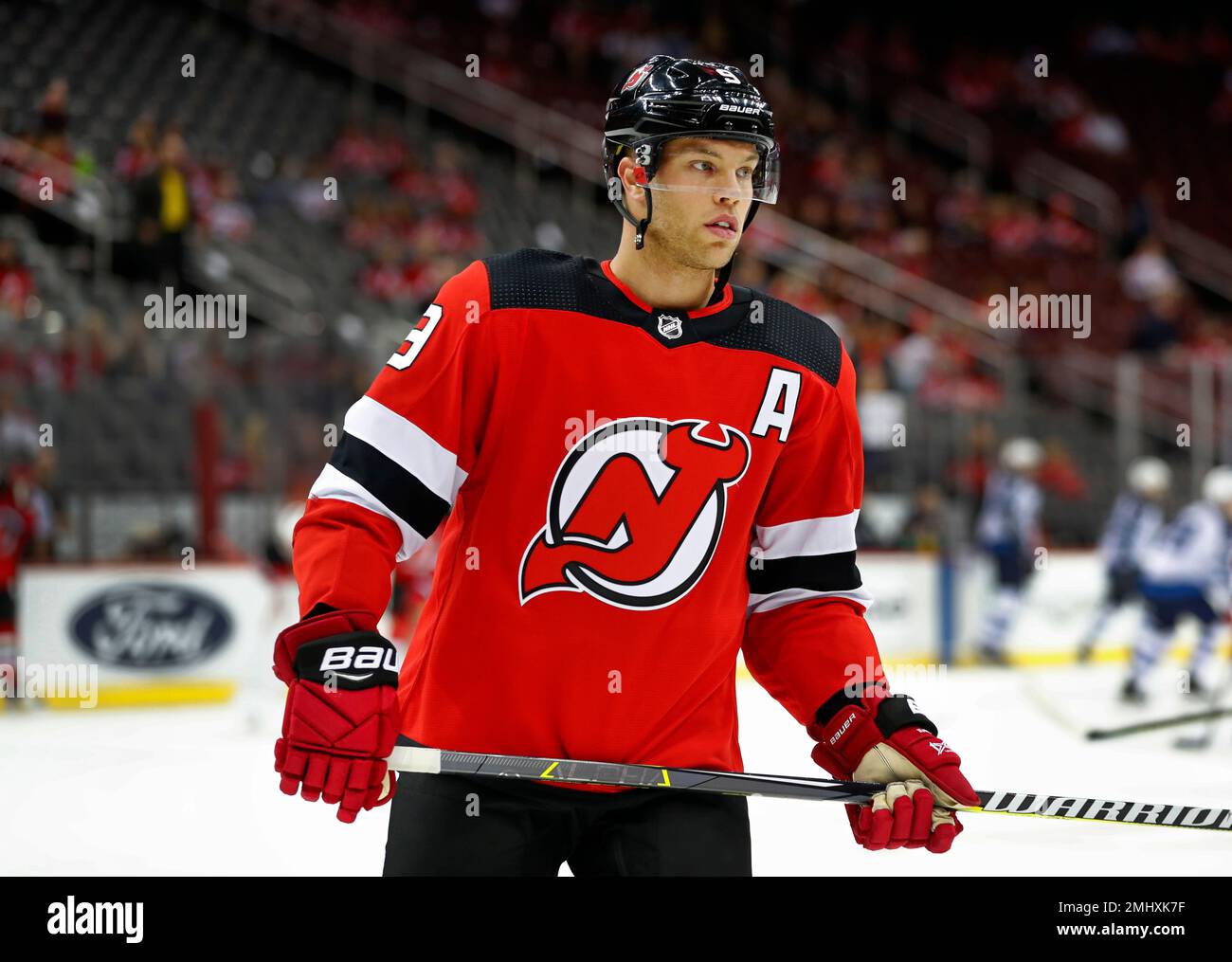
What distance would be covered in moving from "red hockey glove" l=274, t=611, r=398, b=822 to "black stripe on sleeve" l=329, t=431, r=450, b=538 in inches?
6.1

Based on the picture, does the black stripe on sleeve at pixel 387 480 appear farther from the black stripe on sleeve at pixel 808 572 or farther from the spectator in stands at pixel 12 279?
the spectator in stands at pixel 12 279

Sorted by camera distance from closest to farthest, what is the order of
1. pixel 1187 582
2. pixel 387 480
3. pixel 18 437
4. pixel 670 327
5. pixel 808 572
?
pixel 387 480 → pixel 670 327 → pixel 808 572 → pixel 18 437 → pixel 1187 582

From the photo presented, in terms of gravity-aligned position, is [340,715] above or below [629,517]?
A: below

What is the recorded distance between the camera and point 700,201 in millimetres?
2041

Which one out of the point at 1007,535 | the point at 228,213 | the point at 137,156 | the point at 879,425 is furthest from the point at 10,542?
the point at 1007,535

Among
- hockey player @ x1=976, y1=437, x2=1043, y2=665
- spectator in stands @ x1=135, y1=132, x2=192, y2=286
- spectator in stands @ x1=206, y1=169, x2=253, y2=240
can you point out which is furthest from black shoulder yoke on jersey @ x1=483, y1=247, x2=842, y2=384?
spectator in stands @ x1=206, y1=169, x2=253, y2=240

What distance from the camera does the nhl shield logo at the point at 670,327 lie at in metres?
2.02

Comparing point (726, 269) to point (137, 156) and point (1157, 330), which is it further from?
point (1157, 330)

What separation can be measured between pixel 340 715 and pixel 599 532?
404mm

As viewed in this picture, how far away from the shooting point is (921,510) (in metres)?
9.84

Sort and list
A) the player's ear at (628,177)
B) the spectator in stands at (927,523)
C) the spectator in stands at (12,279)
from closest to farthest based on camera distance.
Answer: the player's ear at (628,177) < the spectator in stands at (12,279) < the spectator in stands at (927,523)

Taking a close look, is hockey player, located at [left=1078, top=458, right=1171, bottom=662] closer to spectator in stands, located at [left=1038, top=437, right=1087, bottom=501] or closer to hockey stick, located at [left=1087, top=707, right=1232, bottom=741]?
spectator in stands, located at [left=1038, top=437, right=1087, bottom=501]

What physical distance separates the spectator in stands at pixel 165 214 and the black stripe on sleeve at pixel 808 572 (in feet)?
24.2

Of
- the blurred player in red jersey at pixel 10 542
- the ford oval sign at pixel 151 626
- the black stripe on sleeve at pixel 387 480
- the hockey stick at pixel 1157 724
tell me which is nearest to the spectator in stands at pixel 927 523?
the hockey stick at pixel 1157 724
